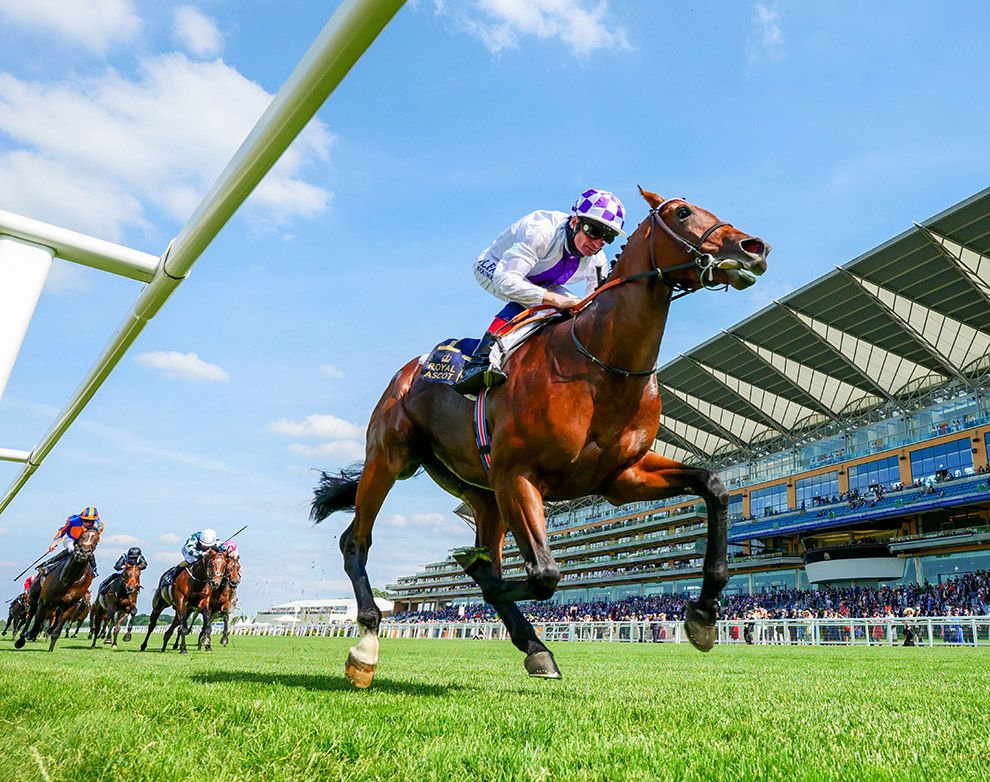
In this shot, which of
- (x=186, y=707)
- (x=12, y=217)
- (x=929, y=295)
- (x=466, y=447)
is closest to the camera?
(x=12, y=217)

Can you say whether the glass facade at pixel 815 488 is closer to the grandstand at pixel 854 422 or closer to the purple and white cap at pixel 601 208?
the grandstand at pixel 854 422

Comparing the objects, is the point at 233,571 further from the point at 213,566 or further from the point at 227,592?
the point at 213,566

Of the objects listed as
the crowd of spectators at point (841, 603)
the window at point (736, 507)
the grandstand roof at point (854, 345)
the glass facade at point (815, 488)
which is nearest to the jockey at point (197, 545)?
the crowd of spectators at point (841, 603)

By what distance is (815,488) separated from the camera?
54375 mm

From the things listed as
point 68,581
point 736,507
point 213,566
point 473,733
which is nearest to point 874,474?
Result: point 736,507

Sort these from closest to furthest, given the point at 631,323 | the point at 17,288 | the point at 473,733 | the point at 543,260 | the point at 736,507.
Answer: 1. the point at 17,288
2. the point at 473,733
3. the point at 631,323
4. the point at 543,260
5. the point at 736,507

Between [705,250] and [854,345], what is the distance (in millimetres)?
48617

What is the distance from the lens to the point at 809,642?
24.9 metres

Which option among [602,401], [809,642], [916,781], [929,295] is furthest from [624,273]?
[929,295]

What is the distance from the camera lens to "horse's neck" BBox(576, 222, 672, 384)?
4.19 metres

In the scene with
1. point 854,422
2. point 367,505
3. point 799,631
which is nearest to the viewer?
point 367,505

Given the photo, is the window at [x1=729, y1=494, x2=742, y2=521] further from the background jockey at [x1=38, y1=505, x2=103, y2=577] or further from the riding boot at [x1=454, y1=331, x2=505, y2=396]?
the riding boot at [x1=454, y1=331, x2=505, y2=396]

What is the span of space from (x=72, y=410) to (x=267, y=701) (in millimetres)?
1757

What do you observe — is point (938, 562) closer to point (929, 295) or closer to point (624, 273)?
point (929, 295)
